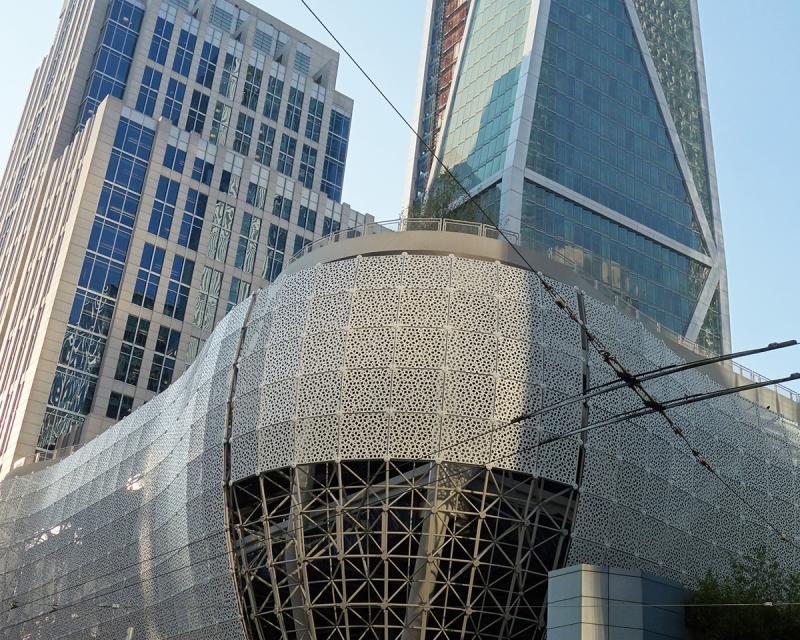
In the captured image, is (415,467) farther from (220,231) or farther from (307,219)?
(307,219)

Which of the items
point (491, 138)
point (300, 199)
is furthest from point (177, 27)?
point (491, 138)

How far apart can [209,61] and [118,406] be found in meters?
34.9

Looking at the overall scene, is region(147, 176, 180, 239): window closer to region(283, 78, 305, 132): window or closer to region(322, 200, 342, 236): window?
region(322, 200, 342, 236): window

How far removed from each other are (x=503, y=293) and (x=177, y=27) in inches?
2585

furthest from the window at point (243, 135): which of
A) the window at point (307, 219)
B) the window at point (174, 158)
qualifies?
the window at point (174, 158)

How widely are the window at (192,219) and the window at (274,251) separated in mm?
6421

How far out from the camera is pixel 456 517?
117 feet

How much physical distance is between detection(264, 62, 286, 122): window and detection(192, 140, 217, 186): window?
949cm

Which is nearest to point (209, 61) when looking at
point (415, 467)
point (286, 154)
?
point (286, 154)

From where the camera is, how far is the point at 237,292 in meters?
86.9

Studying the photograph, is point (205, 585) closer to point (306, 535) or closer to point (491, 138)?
point (306, 535)

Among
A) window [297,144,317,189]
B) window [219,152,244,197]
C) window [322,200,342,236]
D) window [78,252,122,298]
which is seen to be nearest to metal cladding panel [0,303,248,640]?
window [78,252,122,298]

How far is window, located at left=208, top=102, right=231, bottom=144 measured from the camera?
3659 inches

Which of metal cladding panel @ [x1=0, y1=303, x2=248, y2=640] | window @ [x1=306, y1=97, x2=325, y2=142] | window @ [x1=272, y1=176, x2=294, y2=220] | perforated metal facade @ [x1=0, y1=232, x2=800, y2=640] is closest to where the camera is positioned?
perforated metal facade @ [x1=0, y1=232, x2=800, y2=640]
